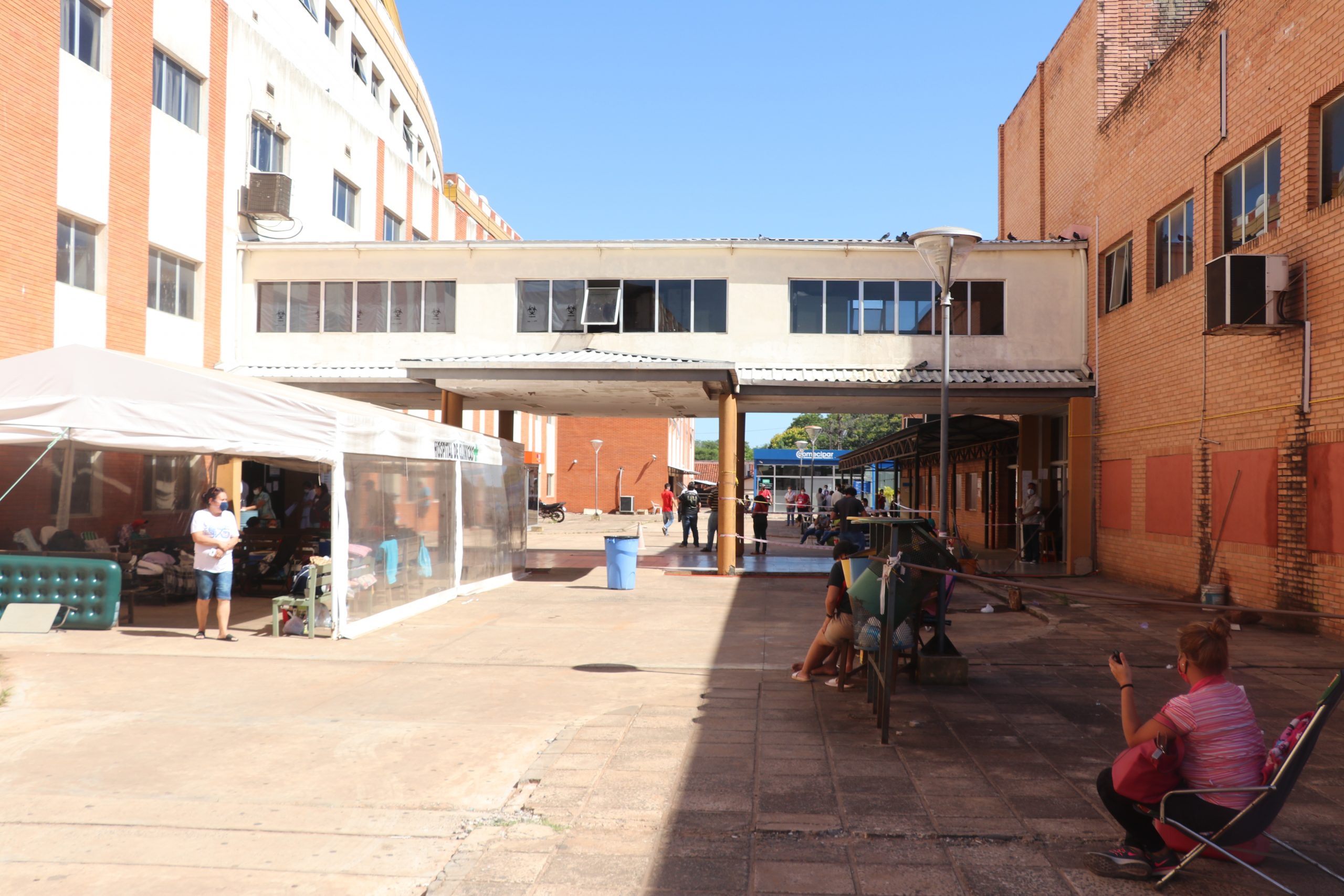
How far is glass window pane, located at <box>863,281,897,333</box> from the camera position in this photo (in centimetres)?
2105

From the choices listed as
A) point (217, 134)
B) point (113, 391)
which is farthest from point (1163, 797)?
point (217, 134)

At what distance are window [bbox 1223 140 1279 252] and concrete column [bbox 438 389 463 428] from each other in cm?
1350

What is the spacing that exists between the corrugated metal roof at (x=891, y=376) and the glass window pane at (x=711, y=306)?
3.75 feet

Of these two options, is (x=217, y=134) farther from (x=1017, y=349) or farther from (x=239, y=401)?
(x=1017, y=349)

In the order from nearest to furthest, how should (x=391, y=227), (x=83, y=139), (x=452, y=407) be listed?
1. (x=83, y=139)
2. (x=452, y=407)
3. (x=391, y=227)

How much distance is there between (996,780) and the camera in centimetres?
579

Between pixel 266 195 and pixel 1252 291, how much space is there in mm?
19027

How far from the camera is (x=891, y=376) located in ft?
66.6

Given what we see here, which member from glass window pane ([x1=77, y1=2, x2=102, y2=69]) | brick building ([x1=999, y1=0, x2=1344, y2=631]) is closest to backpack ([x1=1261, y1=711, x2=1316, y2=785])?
brick building ([x1=999, y1=0, x2=1344, y2=631])

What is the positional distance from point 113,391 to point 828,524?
20.2 metres

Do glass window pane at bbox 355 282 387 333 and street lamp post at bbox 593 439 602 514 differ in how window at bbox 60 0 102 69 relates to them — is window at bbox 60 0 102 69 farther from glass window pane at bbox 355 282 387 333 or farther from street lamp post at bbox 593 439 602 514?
street lamp post at bbox 593 439 602 514

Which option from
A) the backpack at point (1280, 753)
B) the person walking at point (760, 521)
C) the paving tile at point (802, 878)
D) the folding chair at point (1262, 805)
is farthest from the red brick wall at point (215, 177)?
the backpack at point (1280, 753)

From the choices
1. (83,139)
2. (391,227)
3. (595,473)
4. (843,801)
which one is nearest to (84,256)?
(83,139)

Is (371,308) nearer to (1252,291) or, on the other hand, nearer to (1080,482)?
(1080,482)
